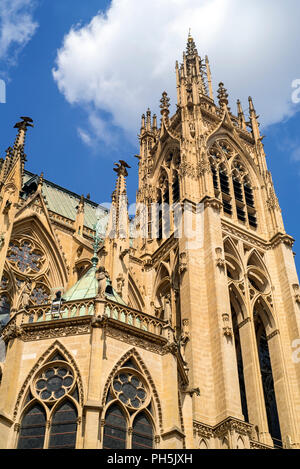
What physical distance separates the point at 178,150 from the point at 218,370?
18.3 meters

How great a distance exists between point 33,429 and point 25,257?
15.6 metres

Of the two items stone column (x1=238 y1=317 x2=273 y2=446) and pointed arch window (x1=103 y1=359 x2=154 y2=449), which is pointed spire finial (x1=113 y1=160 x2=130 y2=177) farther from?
pointed arch window (x1=103 y1=359 x2=154 y2=449)

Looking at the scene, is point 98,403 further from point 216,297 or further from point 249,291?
point 249,291

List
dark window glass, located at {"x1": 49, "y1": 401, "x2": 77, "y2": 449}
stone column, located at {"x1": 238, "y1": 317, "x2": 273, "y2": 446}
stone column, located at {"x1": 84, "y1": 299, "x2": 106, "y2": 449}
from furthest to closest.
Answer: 1. stone column, located at {"x1": 238, "y1": 317, "x2": 273, "y2": 446}
2. dark window glass, located at {"x1": 49, "y1": 401, "x2": 77, "y2": 449}
3. stone column, located at {"x1": 84, "y1": 299, "x2": 106, "y2": 449}

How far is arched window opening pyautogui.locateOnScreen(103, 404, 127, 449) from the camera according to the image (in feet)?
49.6

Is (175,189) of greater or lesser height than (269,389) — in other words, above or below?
above

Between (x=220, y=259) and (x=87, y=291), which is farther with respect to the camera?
(x=220, y=259)

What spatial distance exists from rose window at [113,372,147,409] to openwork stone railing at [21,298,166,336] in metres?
1.50

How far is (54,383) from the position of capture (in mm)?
16031

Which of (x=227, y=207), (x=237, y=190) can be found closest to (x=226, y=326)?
(x=227, y=207)

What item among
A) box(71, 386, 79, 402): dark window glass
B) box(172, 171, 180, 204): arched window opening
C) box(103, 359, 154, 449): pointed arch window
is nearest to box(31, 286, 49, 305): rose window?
box(172, 171, 180, 204): arched window opening

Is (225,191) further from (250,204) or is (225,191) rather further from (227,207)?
(250,204)

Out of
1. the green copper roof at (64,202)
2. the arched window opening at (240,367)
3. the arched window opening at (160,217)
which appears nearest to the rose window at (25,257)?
the green copper roof at (64,202)
